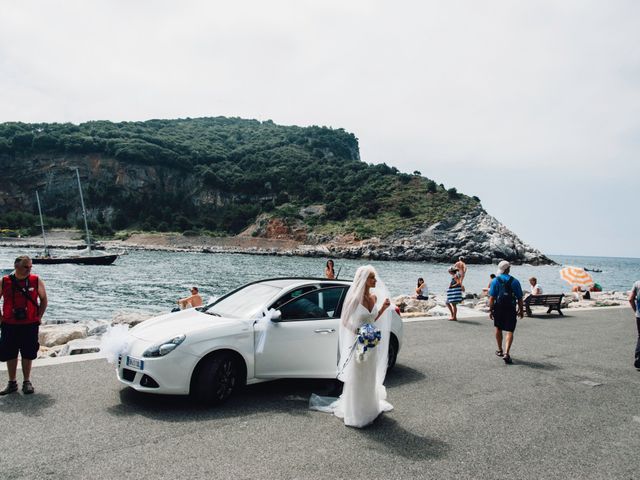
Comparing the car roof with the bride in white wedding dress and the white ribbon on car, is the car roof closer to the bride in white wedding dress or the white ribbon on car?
the white ribbon on car

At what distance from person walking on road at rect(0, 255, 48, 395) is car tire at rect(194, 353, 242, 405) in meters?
2.32

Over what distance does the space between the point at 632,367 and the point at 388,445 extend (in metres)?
6.67

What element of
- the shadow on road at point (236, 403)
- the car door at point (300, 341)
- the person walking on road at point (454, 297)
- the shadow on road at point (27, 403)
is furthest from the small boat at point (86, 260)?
the car door at point (300, 341)

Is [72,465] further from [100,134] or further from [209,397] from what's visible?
[100,134]

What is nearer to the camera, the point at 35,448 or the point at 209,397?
the point at 35,448

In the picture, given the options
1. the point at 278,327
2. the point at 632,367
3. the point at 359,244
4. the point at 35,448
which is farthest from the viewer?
the point at 359,244

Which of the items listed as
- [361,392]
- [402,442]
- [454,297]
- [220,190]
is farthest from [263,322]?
[220,190]

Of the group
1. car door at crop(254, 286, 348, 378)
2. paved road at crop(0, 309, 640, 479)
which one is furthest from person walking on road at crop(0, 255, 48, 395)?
car door at crop(254, 286, 348, 378)

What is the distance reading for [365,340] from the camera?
558 cm

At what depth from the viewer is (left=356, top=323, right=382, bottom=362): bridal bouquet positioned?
5.58m

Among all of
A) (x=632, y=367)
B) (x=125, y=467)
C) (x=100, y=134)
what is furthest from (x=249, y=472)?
(x=100, y=134)

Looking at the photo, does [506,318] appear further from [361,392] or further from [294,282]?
[361,392]

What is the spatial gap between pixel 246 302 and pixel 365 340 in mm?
2199

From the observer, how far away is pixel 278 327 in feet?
21.2
